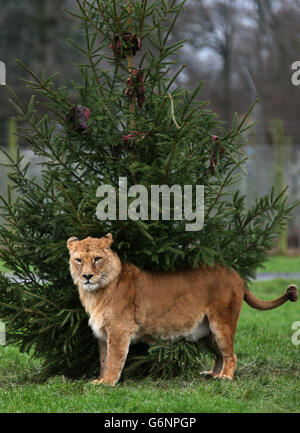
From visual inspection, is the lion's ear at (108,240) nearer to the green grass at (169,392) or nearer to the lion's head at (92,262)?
the lion's head at (92,262)

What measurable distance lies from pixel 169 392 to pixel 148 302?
2.77ft

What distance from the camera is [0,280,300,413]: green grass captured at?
564 centimetres

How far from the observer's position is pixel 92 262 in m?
6.25

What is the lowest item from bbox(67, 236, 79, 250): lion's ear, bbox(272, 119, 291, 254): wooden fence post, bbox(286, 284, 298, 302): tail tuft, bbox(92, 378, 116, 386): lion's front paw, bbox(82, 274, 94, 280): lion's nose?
bbox(92, 378, 116, 386): lion's front paw

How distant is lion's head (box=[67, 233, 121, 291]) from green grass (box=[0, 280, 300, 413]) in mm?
855

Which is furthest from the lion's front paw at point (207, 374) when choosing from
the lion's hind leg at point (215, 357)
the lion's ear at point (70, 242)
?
the lion's ear at point (70, 242)

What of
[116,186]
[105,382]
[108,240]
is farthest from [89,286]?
[116,186]

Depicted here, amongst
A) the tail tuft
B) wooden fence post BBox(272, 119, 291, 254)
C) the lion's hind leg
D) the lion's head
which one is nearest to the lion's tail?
the tail tuft

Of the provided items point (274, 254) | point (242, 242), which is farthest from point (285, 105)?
point (242, 242)

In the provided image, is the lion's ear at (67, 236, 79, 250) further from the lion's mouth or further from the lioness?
the lion's mouth

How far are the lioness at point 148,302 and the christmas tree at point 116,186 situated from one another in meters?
0.16

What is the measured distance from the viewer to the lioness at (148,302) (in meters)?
6.33
